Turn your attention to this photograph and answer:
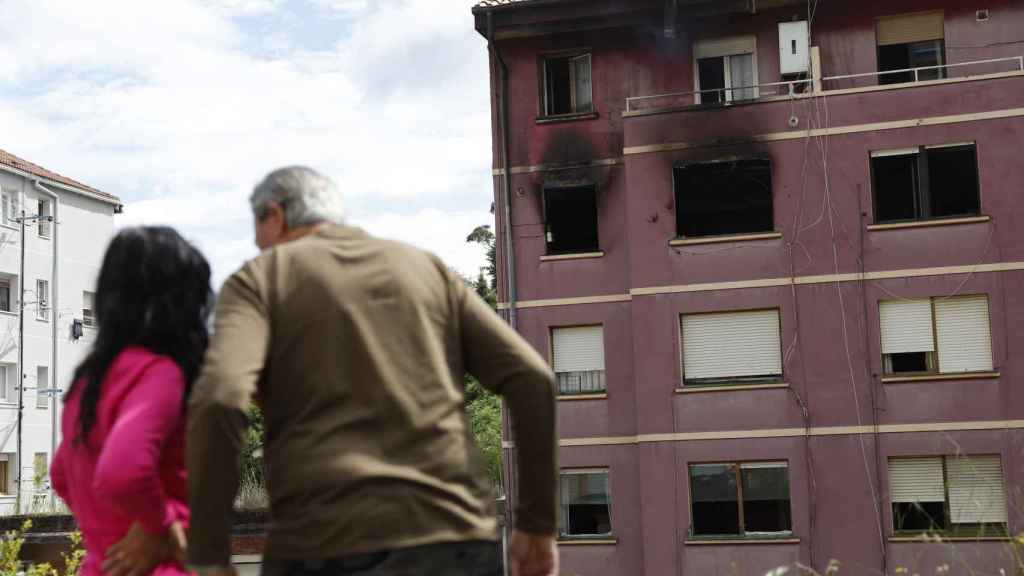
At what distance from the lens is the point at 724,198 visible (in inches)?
1132

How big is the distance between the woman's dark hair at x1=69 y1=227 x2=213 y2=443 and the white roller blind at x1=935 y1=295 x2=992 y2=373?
25.3 m

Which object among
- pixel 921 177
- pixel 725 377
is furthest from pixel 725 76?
pixel 725 377

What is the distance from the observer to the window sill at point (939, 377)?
88.6 ft

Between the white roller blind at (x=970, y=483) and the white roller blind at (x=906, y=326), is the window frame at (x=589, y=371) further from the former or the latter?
the white roller blind at (x=970, y=483)

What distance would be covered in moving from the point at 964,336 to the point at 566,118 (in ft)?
30.7

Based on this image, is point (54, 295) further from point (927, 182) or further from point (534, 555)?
point (534, 555)

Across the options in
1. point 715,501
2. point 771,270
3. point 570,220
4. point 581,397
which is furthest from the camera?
point 570,220

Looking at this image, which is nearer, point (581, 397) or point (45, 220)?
point (581, 397)

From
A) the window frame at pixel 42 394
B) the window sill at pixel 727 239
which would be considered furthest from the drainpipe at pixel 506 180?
the window frame at pixel 42 394

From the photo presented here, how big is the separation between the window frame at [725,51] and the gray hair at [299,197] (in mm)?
26599

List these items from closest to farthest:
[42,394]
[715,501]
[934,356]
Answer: [934,356] → [715,501] → [42,394]

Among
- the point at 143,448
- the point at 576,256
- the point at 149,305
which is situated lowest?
the point at 143,448

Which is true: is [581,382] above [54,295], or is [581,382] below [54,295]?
below

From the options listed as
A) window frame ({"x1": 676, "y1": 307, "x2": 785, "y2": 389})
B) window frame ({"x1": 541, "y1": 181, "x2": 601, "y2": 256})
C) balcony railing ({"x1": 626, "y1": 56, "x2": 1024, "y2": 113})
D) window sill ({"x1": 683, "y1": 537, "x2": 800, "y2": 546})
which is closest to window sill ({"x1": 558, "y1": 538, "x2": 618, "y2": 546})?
window sill ({"x1": 683, "y1": 537, "x2": 800, "y2": 546})
